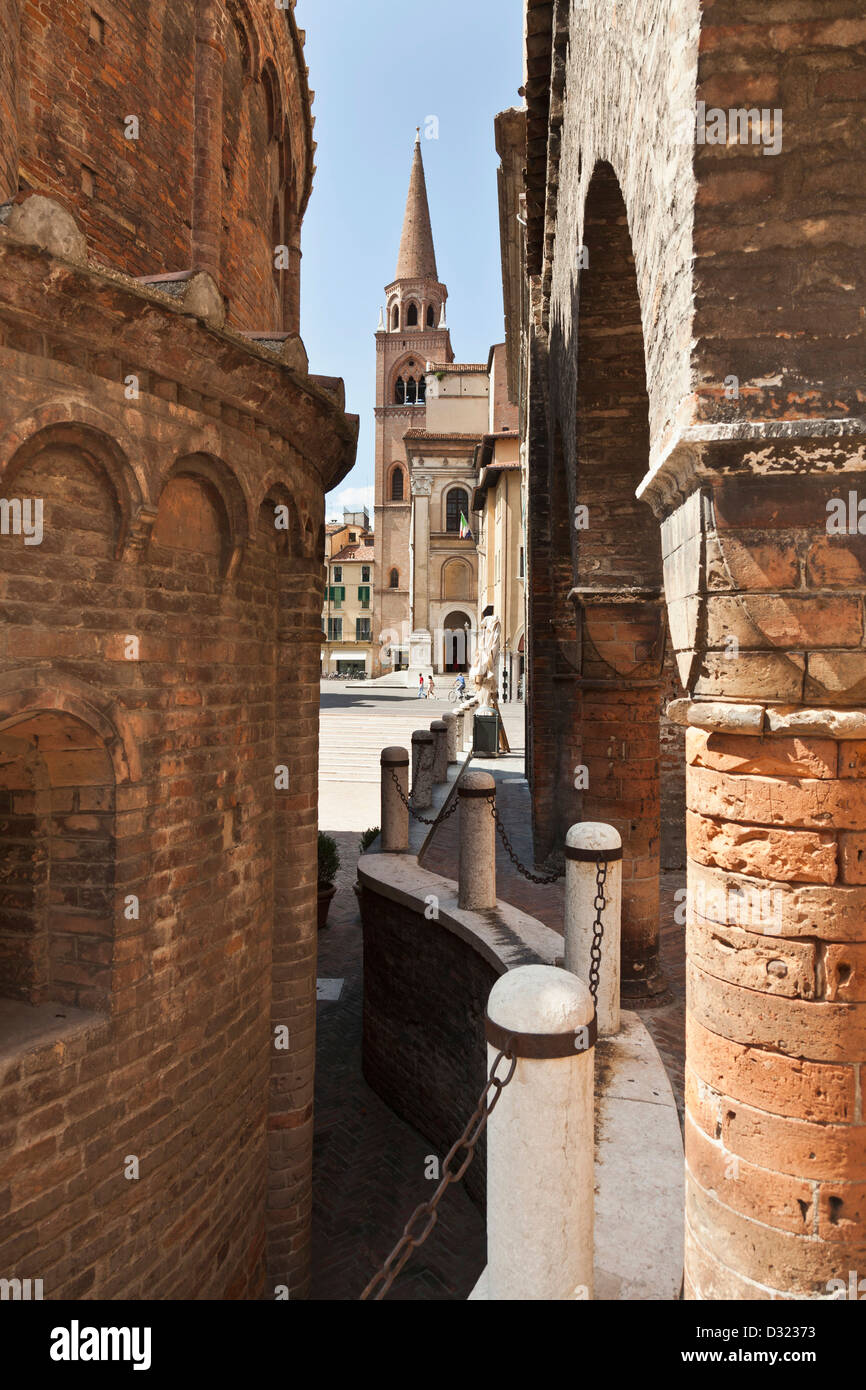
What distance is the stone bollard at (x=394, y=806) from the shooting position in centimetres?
904

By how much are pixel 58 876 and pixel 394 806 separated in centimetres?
562

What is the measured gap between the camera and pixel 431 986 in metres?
7.27

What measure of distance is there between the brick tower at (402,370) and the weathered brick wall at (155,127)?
4842 centimetres

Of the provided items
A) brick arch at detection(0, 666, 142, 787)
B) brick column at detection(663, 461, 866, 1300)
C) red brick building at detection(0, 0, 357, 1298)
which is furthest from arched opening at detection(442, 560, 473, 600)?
brick column at detection(663, 461, 866, 1300)

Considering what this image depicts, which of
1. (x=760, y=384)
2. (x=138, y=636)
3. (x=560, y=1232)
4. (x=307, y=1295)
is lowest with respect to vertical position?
(x=307, y=1295)

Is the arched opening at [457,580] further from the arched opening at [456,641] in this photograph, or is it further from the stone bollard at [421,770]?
the stone bollard at [421,770]

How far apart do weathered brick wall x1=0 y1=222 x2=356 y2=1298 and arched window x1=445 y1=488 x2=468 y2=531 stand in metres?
44.7

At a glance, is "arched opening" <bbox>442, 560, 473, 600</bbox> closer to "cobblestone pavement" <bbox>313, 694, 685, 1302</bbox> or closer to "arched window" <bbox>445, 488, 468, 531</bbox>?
"arched window" <bbox>445, 488, 468, 531</bbox>

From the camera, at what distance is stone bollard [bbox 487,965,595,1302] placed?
2422 mm

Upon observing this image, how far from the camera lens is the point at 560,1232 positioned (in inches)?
96.9

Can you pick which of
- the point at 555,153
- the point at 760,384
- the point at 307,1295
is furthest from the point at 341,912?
the point at 760,384

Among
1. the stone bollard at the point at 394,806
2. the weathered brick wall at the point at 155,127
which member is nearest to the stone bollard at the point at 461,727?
the stone bollard at the point at 394,806

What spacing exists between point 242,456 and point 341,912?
9.57 metres

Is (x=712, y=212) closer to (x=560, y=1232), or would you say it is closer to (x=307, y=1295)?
(x=560, y=1232)
